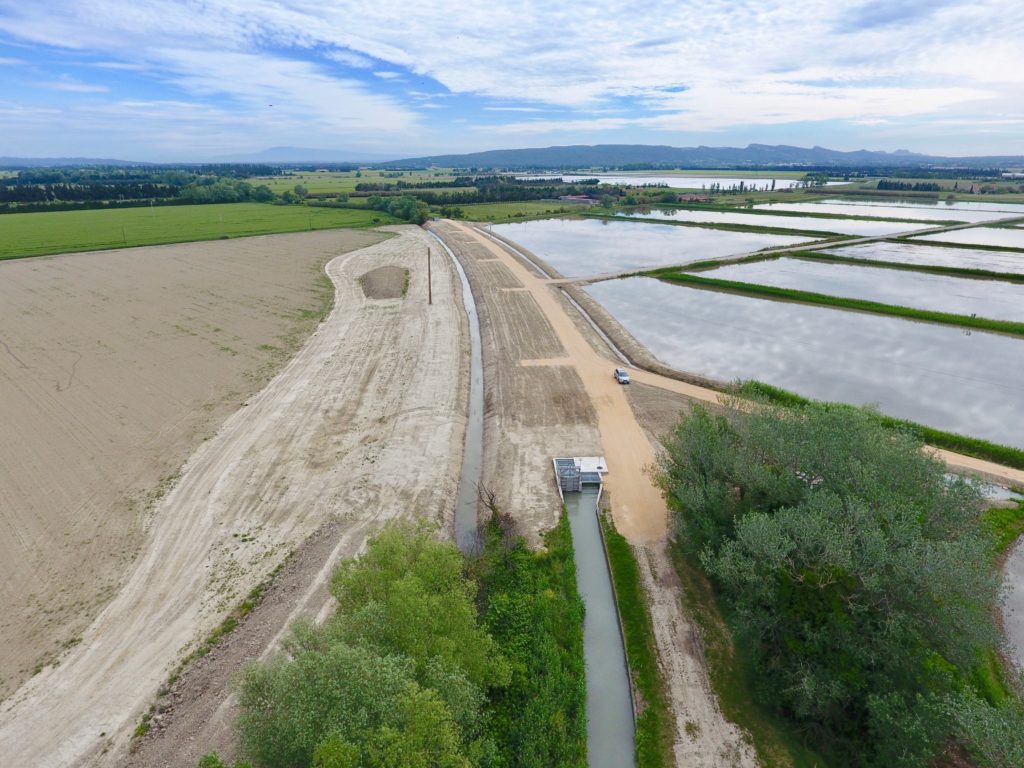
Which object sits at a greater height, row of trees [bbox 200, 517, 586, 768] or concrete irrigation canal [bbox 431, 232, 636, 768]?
row of trees [bbox 200, 517, 586, 768]

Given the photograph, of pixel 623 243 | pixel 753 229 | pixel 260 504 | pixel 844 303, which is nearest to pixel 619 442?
pixel 260 504

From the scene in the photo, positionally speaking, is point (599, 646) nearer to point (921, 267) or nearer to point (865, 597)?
point (865, 597)

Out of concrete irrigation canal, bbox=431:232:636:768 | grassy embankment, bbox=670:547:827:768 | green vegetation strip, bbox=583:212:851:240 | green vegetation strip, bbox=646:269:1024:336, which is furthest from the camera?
green vegetation strip, bbox=583:212:851:240

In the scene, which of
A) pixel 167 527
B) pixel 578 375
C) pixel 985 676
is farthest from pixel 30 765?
pixel 578 375

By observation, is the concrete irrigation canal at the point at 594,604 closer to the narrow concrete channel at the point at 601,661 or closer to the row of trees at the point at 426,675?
the narrow concrete channel at the point at 601,661

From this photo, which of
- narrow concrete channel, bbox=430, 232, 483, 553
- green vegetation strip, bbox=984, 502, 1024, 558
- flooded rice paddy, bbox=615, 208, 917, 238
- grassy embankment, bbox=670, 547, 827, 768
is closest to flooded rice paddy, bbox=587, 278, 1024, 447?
green vegetation strip, bbox=984, 502, 1024, 558

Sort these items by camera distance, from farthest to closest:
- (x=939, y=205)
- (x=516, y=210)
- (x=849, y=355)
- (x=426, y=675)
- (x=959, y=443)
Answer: (x=516, y=210), (x=939, y=205), (x=849, y=355), (x=959, y=443), (x=426, y=675)

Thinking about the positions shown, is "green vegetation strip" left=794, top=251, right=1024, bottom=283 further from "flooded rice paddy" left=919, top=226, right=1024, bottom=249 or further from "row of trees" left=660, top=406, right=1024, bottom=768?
"row of trees" left=660, top=406, right=1024, bottom=768
